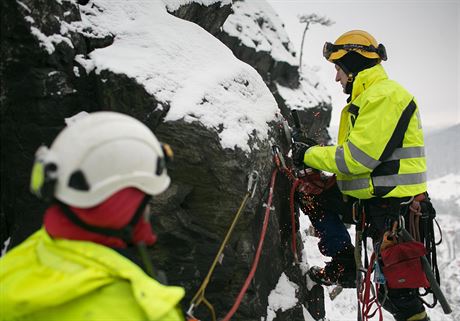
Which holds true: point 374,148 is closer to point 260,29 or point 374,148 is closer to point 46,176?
point 46,176

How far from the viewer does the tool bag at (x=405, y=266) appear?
3.36 m

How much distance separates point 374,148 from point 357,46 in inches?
47.4

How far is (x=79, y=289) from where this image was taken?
132 centimetres

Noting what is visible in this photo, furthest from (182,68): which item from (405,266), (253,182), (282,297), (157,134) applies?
(405,266)

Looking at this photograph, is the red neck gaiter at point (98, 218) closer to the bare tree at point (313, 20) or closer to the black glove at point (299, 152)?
the black glove at point (299, 152)

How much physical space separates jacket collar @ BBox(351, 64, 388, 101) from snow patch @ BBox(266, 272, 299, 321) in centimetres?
224

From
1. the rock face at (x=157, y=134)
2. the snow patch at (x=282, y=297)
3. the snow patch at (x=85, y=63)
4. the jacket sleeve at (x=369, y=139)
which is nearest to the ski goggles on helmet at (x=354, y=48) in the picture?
the jacket sleeve at (x=369, y=139)

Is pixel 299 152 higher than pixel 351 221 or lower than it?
higher

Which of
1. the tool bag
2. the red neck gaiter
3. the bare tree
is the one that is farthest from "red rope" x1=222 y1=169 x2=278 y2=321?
the bare tree

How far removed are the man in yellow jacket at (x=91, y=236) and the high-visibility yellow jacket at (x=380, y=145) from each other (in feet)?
7.50

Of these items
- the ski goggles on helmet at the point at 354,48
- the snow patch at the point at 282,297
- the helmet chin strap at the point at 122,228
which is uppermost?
the ski goggles on helmet at the point at 354,48

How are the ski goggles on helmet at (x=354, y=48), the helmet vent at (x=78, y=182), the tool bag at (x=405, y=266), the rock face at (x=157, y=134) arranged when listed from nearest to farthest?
the helmet vent at (x=78, y=182)
the rock face at (x=157, y=134)
the tool bag at (x=405, y=266)
the ski goggles on helmet at (x=354, y=48)

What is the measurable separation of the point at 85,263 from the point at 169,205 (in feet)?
6.40

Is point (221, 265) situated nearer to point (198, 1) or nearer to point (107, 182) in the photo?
point (107, 182)
